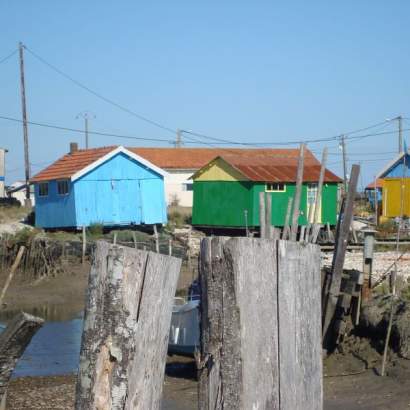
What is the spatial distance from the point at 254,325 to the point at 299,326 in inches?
7.9

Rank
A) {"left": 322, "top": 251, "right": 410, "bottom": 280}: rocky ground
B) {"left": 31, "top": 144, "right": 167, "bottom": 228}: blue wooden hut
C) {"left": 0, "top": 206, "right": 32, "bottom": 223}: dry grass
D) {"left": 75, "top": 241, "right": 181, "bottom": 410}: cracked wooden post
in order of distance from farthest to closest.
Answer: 1. {"left": 0, "top": 206, "right": 32, "bottom": 223}: dry grass
2. {"left": 31, "top": 144, "right": 167, "bottom": 228}: blue wooden hut
3. {"left": 322, "top": 251, "right": 410, "bottom": 280}: rocky ground
4. {"left": 75, "top": 241, "right": 181, "bottom": 410}: cracked wooden post

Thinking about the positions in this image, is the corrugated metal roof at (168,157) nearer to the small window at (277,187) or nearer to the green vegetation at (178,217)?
the small window at (277,187)

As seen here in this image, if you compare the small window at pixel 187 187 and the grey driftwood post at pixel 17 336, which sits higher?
the small window at pixel 187 187

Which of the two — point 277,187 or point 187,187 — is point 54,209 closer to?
point 277,187

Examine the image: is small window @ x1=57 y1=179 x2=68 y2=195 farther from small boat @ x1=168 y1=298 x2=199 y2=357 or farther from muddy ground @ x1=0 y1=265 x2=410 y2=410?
small boat @ x1=168 y1=298 x2=199 y2=357

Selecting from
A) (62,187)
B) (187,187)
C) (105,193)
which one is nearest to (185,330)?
(105,193)

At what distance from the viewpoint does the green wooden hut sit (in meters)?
36.2

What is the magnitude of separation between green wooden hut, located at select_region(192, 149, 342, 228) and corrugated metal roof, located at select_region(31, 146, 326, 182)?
2.70 meters

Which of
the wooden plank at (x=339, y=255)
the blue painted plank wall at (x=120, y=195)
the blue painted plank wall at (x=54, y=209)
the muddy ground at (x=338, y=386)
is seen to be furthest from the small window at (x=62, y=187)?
the wooden plank at (x=339, y=255)

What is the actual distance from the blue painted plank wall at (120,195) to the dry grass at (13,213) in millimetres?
5899

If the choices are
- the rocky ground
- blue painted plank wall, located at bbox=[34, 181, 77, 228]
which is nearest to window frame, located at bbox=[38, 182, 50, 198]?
blue painted plank wall, located at bbox=[34, 181, 77, 228]

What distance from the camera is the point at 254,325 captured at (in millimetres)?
2521

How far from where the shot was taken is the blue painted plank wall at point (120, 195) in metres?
34.9

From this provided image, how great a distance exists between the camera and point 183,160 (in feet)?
179
